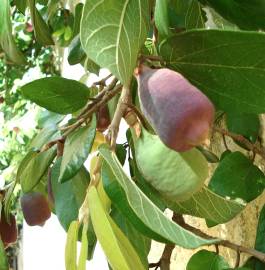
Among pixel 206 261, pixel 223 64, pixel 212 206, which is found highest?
pixel 223 64

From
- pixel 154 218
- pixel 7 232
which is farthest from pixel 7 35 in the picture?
pixel 154 218

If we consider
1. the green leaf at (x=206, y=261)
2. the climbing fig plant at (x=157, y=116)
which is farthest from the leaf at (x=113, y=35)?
the green leaf at (x=206, y=261)

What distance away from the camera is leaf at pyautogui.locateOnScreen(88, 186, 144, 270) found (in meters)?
0.33

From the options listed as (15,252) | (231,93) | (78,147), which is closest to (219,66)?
(231,93)

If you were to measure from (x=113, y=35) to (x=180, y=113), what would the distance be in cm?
10

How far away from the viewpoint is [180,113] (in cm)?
26

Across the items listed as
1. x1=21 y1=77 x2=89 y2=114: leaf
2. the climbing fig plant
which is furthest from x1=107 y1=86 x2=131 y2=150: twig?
x1=21 y1=77 x2=89 y2=114: leaf

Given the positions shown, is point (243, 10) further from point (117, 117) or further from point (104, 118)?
point (104, 118)

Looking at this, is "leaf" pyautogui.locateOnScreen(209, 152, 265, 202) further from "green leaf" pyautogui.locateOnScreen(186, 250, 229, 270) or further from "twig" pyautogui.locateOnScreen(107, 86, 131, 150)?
"twig" pyautogui.locateOnScreen(107, 86, 131, 150)

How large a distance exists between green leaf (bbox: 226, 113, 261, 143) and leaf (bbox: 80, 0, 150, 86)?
11.0 inches

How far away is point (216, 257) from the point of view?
0.50 metres

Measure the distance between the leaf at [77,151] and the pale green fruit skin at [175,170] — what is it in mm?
140

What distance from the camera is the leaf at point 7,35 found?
0.50 metres

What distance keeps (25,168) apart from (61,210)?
2.1 inches
